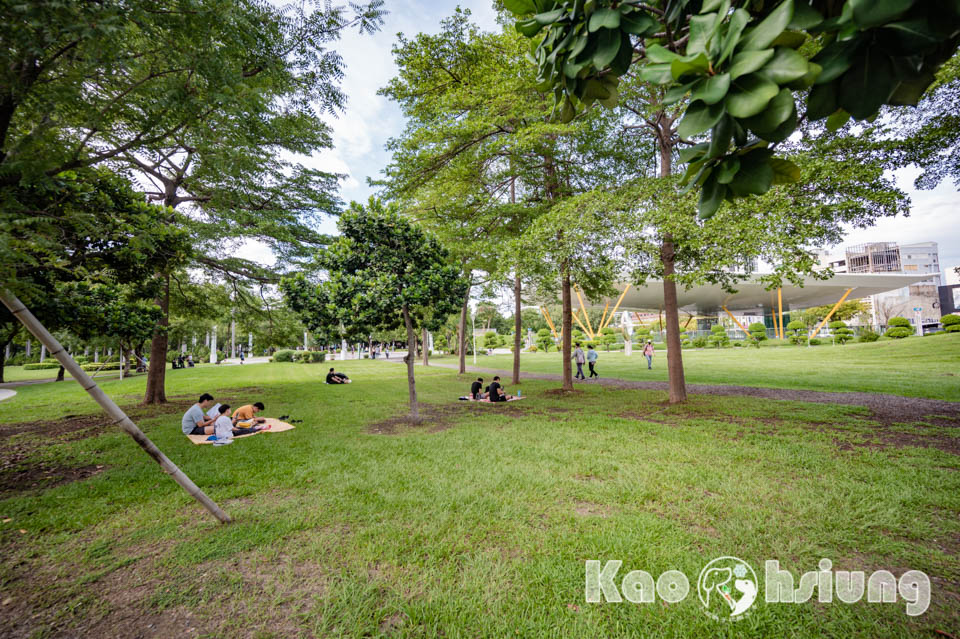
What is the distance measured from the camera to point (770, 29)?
2.95ft

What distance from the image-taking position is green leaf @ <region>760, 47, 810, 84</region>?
2.77 ft

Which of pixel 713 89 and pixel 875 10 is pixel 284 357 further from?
pixel 875 10

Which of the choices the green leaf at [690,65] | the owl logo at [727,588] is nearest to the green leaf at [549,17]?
the green leaf at [690,65]

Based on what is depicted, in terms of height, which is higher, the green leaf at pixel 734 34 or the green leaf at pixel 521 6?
the green leaf at pixel 521 6

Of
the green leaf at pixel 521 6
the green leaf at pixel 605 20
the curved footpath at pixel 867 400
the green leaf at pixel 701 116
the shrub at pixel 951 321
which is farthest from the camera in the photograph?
the shrub at pixel 951 321

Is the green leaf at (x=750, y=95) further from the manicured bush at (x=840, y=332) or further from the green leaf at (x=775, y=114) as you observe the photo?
the manicured bush at (x=840, y=332)

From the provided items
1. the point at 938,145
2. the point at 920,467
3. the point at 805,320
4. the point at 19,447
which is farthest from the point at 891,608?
the point at 805,320

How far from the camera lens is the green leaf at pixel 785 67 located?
0.84 meters

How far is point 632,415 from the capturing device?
9.33 m

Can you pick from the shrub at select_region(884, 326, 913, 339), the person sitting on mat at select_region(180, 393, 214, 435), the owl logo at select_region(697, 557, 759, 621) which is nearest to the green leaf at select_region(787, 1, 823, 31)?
the owl logo at select_region(697, 557, 759, 621)

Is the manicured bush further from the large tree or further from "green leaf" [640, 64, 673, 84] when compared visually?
"green leaf" [640, 64, 673, 84]

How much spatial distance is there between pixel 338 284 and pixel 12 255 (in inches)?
210

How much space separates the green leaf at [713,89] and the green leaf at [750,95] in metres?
0.04

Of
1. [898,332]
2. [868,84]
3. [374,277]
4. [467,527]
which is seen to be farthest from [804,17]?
[898,332]
